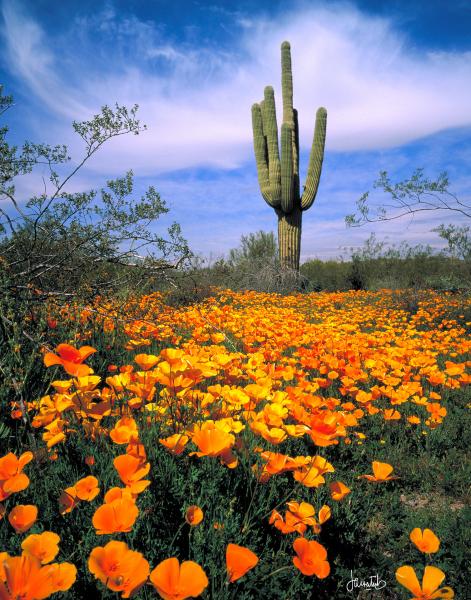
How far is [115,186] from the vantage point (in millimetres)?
4980

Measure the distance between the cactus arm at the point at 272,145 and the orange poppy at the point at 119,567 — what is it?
12511mm

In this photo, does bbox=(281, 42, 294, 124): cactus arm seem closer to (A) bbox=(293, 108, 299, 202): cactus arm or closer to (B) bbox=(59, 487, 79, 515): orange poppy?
(A) bbox=(293, 108, 299, 202): cactus arm

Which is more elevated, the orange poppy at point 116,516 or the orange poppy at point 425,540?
the orange poppy at point 116,516

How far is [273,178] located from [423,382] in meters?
10.1

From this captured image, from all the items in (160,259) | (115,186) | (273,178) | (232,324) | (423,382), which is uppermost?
(273,178)

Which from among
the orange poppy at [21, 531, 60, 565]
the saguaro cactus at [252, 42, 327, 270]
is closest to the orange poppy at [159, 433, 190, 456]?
the orange poppy at [21, 531, 60, 565]

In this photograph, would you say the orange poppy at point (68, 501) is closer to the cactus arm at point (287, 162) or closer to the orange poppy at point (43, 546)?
the orange poppy at point (43, 546)

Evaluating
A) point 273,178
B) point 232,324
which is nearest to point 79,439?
point 232,324

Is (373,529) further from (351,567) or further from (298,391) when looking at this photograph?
(298,391)

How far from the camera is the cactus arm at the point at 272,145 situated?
1259 centimetres

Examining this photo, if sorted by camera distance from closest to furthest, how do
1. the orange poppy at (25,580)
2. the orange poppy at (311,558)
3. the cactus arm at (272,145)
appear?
the orange poppy at (25,580)
the orange poppy at (311,558)
the cactus arm at (272,145)

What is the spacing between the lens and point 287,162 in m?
12.3

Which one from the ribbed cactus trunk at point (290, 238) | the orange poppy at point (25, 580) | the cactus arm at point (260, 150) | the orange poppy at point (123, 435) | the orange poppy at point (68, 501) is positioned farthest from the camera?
the cactus arm at point (260, 150)
